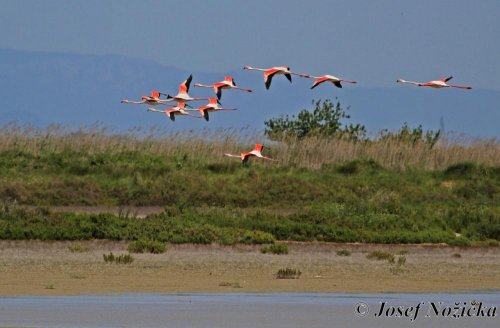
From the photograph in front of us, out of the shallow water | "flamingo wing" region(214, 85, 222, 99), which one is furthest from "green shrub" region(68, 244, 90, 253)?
the shallow water

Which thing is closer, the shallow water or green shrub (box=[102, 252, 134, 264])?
the shallow water

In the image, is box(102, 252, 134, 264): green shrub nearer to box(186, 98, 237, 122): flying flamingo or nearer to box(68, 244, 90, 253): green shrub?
box(68, 244, 90, 253): green shrub

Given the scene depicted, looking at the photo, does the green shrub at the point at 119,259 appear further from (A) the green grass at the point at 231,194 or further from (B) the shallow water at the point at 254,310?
(B) the shallow water at the point at 254,310

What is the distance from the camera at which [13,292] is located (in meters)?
20.4

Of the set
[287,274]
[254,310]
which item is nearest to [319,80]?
[287,274]

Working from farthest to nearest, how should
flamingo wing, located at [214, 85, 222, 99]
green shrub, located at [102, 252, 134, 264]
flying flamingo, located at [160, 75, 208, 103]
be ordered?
flying flamingo, located at [160, 75, 208, 103] < flamingo wing, located at [214, 85, 222, 99] < green shrub, located at [102, 252, 134, 264]

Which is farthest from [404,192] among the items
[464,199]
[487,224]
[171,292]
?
[171,292]

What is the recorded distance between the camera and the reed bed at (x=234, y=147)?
4044cm

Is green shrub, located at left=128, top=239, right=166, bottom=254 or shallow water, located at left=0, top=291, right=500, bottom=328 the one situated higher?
shallow water, located at left=0, top=291, right=500, bottom=328

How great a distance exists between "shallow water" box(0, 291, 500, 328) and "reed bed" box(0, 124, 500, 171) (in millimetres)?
19800

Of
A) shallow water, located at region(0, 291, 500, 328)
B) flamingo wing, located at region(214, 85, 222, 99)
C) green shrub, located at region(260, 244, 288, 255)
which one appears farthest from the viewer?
green shrub, located at region(260, 244, 288, 255)

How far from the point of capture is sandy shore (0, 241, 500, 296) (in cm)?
2175

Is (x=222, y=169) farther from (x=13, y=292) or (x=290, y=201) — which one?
(x=13, y=292)

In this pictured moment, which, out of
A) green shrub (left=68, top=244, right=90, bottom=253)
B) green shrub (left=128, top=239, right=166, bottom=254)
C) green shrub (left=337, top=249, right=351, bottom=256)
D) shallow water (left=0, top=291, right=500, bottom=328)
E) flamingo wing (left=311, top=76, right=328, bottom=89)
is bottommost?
green shrub (left=68, top=244, right=90, bottom=253)
